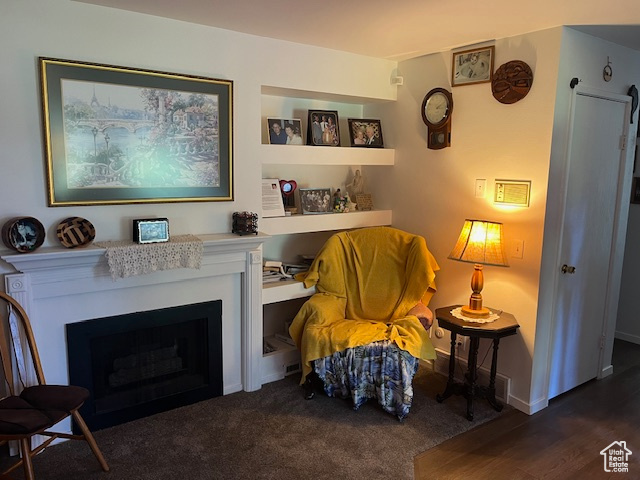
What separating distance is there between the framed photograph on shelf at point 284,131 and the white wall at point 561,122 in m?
1.71

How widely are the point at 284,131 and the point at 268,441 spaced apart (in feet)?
6.78

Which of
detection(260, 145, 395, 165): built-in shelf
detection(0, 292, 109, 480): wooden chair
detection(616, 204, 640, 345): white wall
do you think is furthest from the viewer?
detection(616, 204, 640, 345): white wall

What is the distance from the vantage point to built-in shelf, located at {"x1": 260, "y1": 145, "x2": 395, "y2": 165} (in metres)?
3.28

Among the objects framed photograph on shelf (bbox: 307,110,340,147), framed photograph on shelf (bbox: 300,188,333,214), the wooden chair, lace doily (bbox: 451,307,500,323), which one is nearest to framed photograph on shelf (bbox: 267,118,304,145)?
framed photograph on shelf (bbox: 307,110,340,147)

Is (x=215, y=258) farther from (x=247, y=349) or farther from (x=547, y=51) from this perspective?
(x=547, y=51)

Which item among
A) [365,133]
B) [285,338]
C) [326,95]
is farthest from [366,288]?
[326,95]

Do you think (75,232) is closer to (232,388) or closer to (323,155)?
(232,388)

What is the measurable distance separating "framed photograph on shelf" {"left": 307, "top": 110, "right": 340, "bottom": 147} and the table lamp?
49.3 inches

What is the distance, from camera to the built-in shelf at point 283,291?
329 cm

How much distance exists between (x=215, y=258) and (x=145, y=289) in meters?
0.45

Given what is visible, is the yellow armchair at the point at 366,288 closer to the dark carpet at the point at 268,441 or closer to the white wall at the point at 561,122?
the dark carpet at the point at 268,441

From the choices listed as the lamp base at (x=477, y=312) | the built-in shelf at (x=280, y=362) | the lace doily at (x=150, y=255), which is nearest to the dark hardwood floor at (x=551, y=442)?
the lamp base at (x=477, y=312)

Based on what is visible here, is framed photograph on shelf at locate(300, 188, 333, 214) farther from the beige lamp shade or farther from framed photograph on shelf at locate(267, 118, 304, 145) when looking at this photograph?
the beige lamp shade

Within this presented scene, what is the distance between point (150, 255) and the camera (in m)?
2.63
